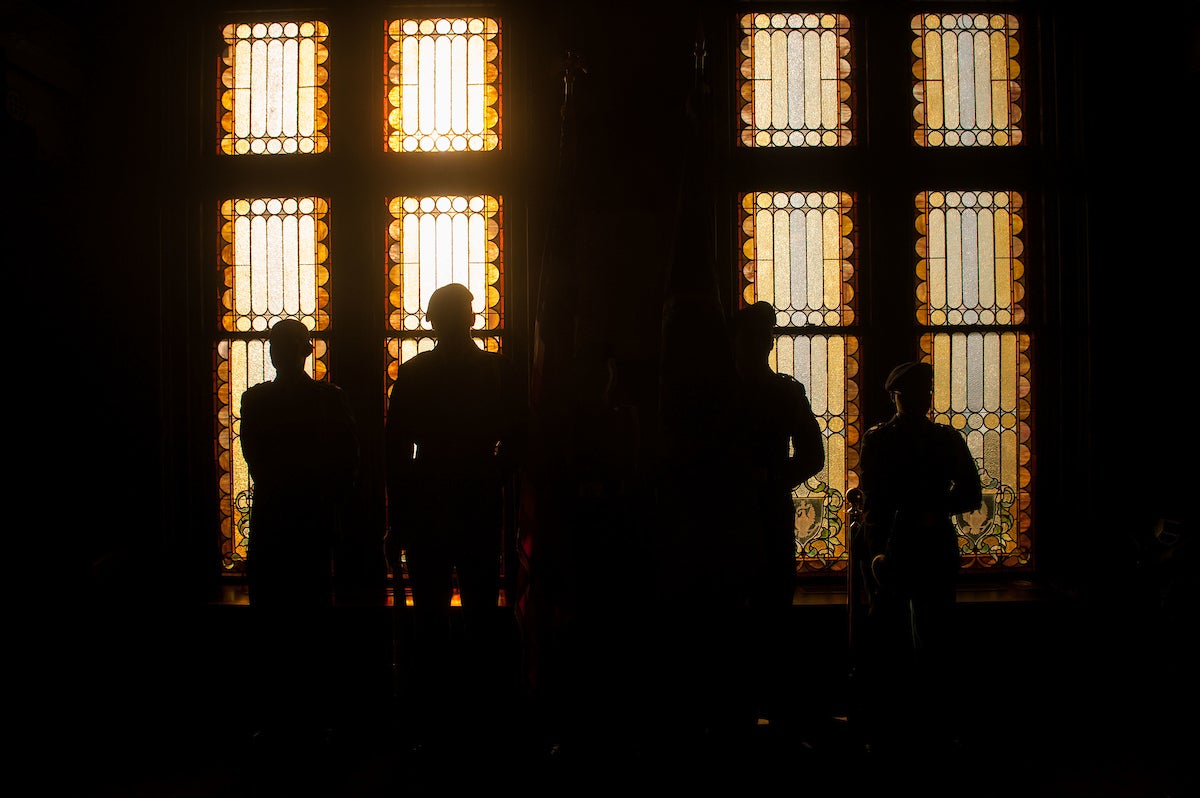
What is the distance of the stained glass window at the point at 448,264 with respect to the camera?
2.93 m

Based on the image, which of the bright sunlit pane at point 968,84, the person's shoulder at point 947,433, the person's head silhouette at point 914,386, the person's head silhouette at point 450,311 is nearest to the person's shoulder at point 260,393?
the person's head silhouette at point 450,311

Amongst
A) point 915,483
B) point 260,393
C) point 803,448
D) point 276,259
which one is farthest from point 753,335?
point 276,259

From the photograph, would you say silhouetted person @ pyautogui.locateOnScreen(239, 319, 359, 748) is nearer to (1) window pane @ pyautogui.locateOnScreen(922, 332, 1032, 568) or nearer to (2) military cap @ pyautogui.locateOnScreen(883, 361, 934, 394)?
(2) military cap @ pyautogui.locateOnScreen(883, 361, 934, 394)

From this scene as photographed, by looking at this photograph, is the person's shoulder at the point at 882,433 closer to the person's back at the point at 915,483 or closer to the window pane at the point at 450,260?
the person's back at the point at 915,483

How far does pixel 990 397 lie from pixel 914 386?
3.56 feet

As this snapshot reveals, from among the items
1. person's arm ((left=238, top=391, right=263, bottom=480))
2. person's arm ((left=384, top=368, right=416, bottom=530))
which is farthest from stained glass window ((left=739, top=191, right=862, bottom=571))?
person's arm ((left=238, top=391, right=263, bottom=480))

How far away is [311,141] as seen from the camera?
297cm

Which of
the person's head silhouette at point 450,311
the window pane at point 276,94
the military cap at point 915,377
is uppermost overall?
the window pane at point 276,94

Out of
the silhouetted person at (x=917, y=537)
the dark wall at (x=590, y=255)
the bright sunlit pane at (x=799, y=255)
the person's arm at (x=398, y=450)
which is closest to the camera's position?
the silhouetted person at (x=917, y=537)

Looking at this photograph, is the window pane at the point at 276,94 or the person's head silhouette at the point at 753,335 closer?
the person's head silhouette at the point at 753,335

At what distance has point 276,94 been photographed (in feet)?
9.75

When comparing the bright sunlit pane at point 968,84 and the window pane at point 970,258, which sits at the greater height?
the bright sunlit pane at point 968,84

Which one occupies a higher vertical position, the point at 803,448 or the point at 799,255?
the point at 799,255

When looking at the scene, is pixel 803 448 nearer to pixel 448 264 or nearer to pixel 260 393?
pixel 448 264
